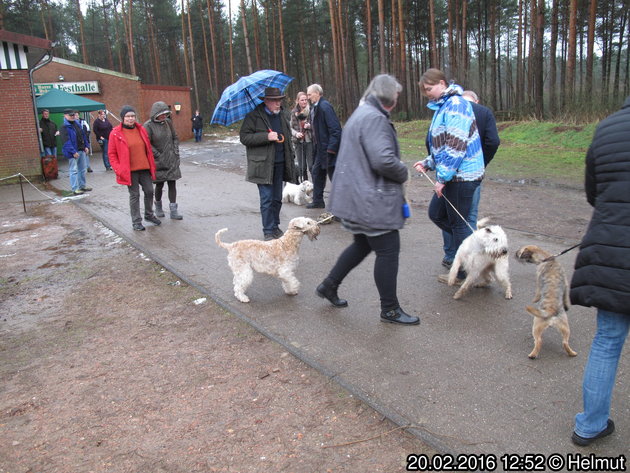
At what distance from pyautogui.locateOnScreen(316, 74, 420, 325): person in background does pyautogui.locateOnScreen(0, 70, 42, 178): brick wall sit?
14141mm

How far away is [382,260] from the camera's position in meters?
4.01

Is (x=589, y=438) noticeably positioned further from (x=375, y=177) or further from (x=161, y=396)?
(x=161, y=396)

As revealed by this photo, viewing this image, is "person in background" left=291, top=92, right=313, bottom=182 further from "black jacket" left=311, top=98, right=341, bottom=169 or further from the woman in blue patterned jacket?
the woman in blue patterned jacket

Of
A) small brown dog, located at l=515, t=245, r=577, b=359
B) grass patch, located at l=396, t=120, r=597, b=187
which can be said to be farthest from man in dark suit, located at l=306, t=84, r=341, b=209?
grass patch, located at l=396, t=120, r=597, b=187

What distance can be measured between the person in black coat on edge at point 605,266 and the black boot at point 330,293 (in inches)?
91.0

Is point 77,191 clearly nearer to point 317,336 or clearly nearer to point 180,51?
point 317,336

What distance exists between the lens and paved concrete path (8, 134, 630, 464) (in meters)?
2.84

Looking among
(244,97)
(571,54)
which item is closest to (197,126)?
→ (571,54)

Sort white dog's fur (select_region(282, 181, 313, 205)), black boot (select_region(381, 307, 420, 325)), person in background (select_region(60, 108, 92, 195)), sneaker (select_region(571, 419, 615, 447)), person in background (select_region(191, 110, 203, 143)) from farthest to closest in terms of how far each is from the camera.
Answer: person in background (select_region(191, 110, 203, 143)) < person in background (select_region(60, 108, 92, 195)) < white dog's fur (select_region(282, 181, 313, 205)) < black boot (select_region(381, 307, 420, 325)) < sneaker (select_region(571, 419, 615, 447))

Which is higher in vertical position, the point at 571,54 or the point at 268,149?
the point at 571,54

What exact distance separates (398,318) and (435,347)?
0.50m

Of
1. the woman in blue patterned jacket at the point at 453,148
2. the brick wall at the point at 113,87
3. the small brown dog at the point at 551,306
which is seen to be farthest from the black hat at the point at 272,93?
the brick wall at the point at 113,87

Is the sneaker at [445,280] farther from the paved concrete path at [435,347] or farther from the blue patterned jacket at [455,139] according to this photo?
the blue patterned jacket at [455,139]

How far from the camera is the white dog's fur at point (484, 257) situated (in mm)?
4391
